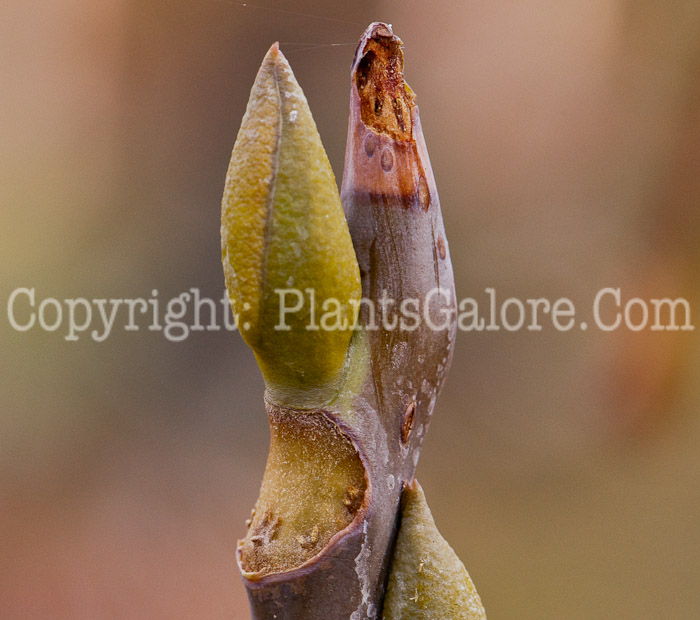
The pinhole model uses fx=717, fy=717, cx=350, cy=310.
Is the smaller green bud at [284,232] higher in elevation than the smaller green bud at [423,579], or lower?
higher

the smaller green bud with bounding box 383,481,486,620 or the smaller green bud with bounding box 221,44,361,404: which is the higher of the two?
the smaller green bud with bounding box 221,44,361,404

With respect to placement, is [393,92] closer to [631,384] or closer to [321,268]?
[321,268]

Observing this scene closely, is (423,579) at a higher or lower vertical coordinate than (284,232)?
lower

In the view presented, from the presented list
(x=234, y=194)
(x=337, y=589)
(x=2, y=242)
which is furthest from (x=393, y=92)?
(x=2, y=242)
